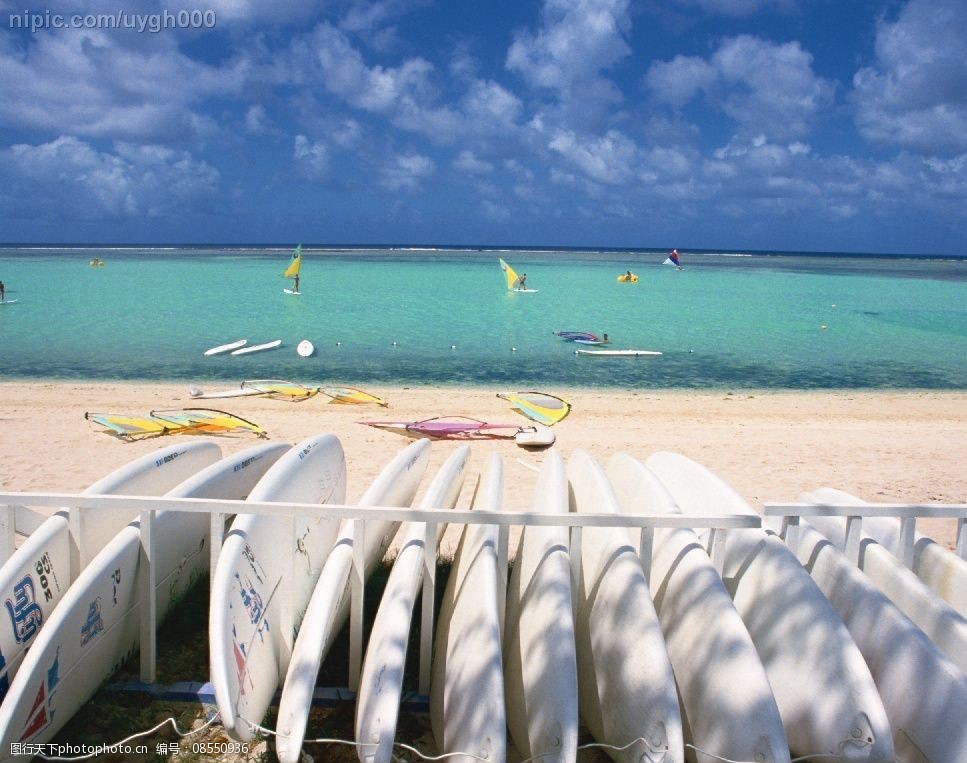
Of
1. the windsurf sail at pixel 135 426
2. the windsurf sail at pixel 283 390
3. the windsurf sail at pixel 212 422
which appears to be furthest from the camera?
the windsurf sail at pixel 283 390

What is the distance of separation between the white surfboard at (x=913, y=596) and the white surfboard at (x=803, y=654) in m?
0.44

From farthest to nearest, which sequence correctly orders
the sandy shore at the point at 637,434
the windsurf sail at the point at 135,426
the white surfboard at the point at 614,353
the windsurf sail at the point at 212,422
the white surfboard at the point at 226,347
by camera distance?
the white surfboard at the point at 614,353
the white surfboard at the point at 226,347
the windsurf sail at the point at 212,422
the windsurf sail at the point at 135,426
the sandy shore at the point at 637,434

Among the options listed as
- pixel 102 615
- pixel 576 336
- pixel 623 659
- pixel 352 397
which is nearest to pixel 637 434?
pixel 352 397

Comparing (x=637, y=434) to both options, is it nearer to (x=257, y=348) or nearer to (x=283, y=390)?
(x=283, y=390)

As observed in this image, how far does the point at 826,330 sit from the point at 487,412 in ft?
65.2

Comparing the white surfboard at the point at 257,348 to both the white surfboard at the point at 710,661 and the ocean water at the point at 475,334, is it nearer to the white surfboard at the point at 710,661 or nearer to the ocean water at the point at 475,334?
the ocean water at the point at 475,334

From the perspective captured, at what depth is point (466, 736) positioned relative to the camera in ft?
7.91

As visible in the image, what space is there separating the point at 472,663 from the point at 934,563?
217 cm

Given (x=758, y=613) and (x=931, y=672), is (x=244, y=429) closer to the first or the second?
(x=758, y=613)

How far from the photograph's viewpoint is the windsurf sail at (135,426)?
9477mm

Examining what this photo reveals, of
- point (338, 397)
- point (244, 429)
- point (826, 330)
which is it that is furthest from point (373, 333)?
point (826, 330)

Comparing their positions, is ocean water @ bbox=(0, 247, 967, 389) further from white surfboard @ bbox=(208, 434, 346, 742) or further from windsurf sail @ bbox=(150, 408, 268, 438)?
white surfboard @ bbox=(208, 434, 346, 742)

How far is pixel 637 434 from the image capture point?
1052cm

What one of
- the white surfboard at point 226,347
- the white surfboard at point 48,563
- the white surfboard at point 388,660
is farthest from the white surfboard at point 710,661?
the white surfboard at point 226,347
